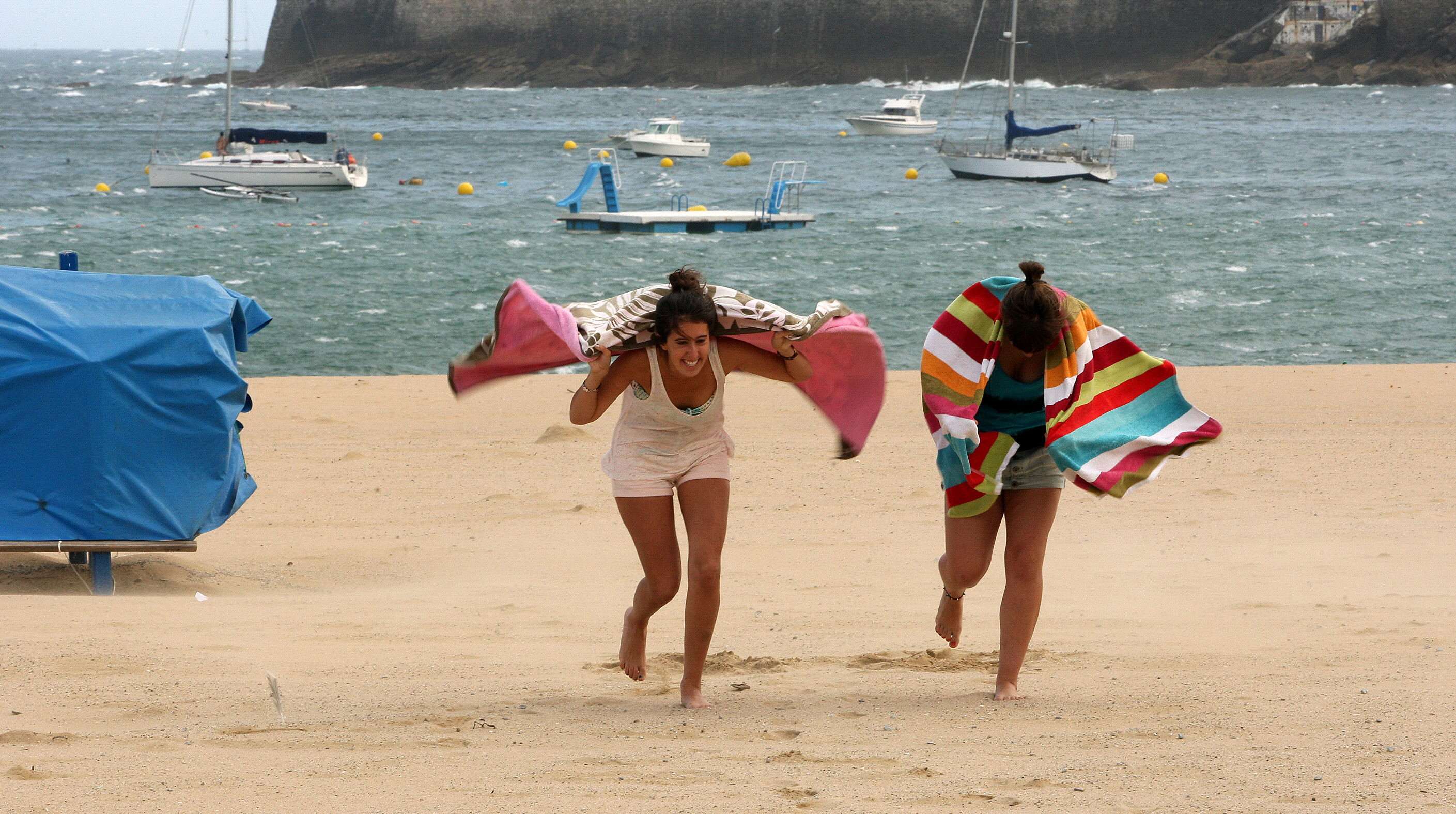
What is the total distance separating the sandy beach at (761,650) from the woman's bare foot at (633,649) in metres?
0.10

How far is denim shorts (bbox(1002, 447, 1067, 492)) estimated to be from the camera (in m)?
4.48

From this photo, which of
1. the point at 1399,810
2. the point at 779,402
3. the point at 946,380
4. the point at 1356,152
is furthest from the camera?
the point at 1356,152

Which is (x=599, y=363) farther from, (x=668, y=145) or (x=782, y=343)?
(x=668, y=145)

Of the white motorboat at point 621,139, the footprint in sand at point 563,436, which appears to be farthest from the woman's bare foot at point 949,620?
the white motorboat at point 621,139

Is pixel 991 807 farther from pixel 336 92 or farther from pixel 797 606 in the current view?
pixel 336 92

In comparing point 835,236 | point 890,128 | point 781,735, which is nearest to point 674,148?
point 890,128

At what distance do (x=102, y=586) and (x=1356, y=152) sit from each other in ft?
176

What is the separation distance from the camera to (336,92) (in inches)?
4136

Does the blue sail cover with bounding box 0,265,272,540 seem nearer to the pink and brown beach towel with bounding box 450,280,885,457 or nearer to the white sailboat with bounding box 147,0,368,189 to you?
the pink and brown beach towel with bounding box 450,280,885,457

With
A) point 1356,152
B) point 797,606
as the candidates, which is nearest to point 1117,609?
point 797,606

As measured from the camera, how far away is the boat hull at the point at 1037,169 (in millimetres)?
42625

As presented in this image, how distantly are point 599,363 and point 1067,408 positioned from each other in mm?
1459

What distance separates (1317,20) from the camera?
9731 cm

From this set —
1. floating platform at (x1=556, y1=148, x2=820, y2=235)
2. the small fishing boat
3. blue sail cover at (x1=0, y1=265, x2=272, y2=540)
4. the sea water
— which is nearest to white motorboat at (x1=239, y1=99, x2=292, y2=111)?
the sea water
